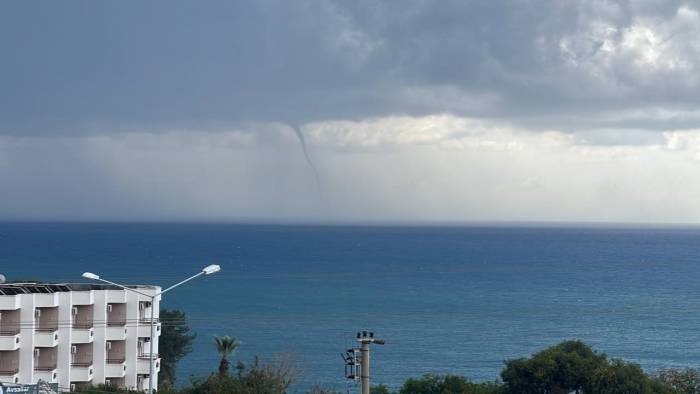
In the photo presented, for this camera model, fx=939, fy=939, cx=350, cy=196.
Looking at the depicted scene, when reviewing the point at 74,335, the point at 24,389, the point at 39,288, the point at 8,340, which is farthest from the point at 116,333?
the point at 24,389

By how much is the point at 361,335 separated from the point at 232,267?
168 metres

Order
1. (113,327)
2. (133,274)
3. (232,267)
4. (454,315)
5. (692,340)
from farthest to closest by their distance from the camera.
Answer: (232,267), (133,274), (454,315), (692,340), (113,327)

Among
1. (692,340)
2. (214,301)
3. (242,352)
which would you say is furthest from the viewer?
(214,301)

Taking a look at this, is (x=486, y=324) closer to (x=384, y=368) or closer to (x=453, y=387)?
(x=384, y=368)

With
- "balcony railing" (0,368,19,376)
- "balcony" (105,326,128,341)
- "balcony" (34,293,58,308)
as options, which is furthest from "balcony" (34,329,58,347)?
"balcony" (105,326,128,341)

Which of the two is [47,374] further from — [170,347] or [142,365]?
[170,347]

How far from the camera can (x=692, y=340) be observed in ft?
322

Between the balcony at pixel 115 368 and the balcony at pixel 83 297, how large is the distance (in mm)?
3461

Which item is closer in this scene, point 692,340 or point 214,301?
point 692,340

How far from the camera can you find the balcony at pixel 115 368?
1868 inches

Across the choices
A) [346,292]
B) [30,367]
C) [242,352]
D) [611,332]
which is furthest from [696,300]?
[30,367]

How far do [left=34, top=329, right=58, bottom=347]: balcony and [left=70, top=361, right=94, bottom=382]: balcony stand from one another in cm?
198

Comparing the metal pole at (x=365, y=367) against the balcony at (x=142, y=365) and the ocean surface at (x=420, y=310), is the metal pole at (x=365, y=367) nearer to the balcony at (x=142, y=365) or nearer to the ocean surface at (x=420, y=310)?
the balcony at (x=142, y=365)

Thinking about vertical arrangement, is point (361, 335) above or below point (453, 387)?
above
